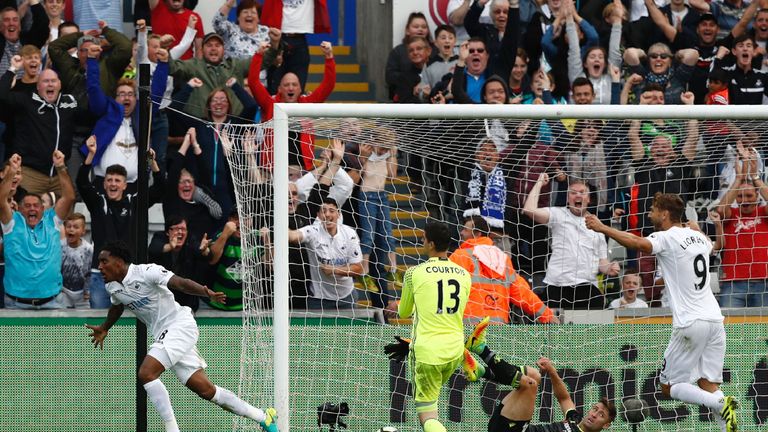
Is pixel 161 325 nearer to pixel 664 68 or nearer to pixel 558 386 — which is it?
pixel 558 386

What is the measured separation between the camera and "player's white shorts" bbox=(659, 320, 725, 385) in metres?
10.0

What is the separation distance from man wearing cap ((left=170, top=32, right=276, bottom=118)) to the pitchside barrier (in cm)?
256

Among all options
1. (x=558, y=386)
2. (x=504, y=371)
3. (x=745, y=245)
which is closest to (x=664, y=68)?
(x=745, y=245)

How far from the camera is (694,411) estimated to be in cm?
1198

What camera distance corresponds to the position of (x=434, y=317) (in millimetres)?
9625

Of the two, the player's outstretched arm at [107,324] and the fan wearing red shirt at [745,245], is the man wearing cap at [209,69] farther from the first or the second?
the fan wearing red shirt at [745,245]

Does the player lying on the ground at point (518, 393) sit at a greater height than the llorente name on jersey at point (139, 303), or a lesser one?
lesser

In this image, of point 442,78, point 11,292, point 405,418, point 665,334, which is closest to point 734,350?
point 665,334

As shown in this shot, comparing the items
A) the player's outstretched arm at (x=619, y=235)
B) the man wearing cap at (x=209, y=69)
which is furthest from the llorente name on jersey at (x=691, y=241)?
the man wearing cap at (x=209, y=69)

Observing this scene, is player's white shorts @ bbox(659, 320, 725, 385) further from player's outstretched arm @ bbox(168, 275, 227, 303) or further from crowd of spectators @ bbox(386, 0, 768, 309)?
player's outstretched arm @ bbox(168, 275, 227, 303)

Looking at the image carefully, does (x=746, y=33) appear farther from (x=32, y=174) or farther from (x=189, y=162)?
(x=32, y=174)

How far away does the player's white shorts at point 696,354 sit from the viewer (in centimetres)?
1002

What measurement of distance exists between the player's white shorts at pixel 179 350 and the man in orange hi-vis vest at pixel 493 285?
90.4 inches

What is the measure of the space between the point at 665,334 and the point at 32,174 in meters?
6.04
